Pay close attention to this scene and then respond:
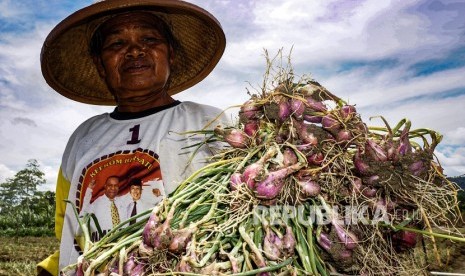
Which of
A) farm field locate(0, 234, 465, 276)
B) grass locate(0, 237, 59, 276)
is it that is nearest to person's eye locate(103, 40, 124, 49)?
farm field locate(0, 234, 465, 276)

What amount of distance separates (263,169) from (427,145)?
517 mm

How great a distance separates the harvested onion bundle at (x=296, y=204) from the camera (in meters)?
1.03

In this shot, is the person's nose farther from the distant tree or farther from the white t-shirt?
the distant tree

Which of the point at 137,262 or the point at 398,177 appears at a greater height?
the point at 398,177

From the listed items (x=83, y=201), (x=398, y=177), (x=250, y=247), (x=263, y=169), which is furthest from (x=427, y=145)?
(x=83, y=201)

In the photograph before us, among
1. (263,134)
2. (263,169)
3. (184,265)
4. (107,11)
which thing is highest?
(107,11)

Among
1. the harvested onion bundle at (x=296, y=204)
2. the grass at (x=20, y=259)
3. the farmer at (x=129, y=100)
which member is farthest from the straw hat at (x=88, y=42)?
the grass at (x=20, y=259)

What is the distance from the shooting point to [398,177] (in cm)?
115

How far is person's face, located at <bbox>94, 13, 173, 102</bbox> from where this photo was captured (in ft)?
6.77

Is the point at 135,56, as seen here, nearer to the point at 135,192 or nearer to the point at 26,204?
the point at 135,192

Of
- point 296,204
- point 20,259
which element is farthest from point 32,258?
point 296,204

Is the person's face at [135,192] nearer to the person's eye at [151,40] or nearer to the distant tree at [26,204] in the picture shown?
the person's eye at [151,40]

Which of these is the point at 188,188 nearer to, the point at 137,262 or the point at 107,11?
the point at 137,262

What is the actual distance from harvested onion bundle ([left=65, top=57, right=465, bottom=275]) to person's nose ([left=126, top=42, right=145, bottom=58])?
0.95 metres
